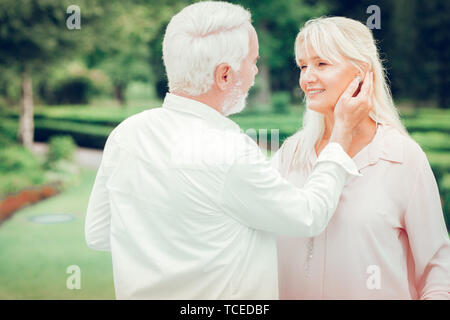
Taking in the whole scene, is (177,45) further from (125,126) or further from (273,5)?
(273,5)

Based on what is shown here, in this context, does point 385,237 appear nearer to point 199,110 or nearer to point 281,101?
point 199,110

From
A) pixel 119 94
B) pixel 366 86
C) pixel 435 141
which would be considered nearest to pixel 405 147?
pixel 366 86

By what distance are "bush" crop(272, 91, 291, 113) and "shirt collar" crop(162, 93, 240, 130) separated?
6260 mm

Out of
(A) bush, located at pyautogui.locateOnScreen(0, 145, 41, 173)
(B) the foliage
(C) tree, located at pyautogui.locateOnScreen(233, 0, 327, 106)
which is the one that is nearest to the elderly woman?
(C) tree, located at pyautogui.locateOnScreen(233, 0, 327, 106)

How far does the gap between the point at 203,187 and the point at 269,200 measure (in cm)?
20

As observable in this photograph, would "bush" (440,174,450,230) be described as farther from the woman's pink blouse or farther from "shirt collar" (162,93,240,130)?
"shirt collar" (162,93,240,130)

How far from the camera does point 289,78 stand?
797 centimetres

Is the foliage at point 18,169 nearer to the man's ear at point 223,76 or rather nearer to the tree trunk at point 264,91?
the tree trunk at point 264,91

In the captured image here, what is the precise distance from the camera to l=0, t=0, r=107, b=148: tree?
6.99 m

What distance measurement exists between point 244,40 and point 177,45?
0.21 meters

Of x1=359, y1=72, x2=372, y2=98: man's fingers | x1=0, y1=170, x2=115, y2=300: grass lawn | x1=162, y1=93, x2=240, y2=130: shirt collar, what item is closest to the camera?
x1=162, y1=93, x2=240, y2=130: shirt collar

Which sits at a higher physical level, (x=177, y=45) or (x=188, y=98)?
(x=177, y=45)

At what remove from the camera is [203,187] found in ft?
5.18

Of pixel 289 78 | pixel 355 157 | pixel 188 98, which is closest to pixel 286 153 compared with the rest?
pixel 355 157
